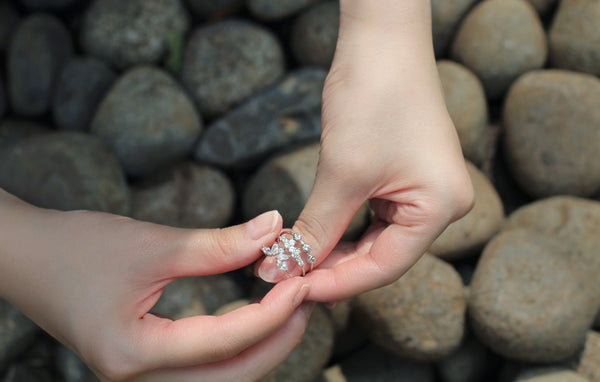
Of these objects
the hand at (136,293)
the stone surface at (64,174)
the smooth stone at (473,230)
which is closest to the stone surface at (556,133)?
the smooth stone at (473,230)

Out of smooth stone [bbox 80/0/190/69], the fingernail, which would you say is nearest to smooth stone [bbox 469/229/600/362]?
the fingernail

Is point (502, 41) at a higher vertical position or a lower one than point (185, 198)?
higher

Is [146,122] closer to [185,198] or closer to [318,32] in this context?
[185,198]

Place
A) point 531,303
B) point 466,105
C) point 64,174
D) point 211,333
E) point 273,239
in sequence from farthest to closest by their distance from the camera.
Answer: point 466,105 < point 64,174 < point 531,303 < point 273,239 < point 211,333

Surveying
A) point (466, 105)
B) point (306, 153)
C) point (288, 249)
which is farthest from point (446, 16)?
point (288, 249)

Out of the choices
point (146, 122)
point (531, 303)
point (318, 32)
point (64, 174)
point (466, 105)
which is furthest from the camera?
point (318, 32)

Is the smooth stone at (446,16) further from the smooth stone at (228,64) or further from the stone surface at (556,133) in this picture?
the smooth stone at (228,64)

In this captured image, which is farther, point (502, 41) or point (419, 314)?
point (502, 41)
